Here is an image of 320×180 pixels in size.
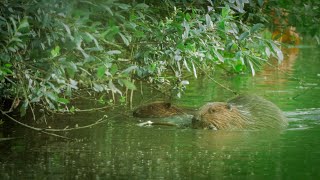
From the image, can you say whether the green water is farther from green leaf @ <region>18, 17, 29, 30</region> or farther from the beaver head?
green leaf @ <region>18, 17, 29, 30</region>

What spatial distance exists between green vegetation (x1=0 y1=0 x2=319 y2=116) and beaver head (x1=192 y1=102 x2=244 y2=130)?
0.52 meters

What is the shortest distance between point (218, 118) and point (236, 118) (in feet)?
0.80

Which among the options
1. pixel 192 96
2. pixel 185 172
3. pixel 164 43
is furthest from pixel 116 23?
pixel 192 96

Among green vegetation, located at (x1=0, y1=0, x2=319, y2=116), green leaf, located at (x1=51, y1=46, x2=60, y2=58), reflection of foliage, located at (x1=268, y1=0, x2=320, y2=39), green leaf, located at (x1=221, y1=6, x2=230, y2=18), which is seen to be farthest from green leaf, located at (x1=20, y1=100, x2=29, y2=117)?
reflection of foliage, located at (x1=268, y1=0, x2=320, y2=39)

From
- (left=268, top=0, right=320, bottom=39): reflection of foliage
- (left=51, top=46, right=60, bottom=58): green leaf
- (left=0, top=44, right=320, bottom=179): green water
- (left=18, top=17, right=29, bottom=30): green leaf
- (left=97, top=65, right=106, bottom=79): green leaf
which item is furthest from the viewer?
(left=268, top=0, right=320, bottom=39): reflection of foliage

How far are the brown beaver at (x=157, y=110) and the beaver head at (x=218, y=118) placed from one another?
0.67m

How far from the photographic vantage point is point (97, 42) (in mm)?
8438

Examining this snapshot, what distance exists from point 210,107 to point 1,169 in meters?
3.73

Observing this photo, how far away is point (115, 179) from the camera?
7.24 m

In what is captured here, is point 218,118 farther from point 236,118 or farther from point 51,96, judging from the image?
point 51,96

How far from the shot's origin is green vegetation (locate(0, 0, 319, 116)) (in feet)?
27.1

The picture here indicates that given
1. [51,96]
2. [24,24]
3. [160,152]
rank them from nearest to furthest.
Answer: [24,24] → [51,96] → [160,152]

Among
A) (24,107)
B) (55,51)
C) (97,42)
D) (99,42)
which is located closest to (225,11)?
(99,42)

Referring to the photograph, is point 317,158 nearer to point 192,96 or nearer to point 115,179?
point 115,179
